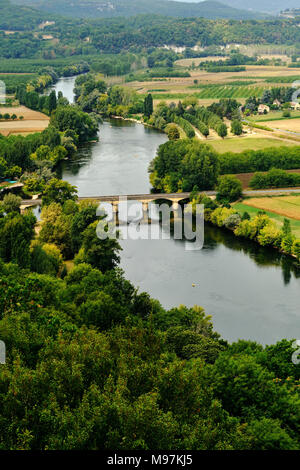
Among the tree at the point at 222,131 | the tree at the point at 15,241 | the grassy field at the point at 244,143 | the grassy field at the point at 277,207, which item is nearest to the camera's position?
the tree at the point at 15,241

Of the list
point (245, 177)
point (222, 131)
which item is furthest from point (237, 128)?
point (245, 177)

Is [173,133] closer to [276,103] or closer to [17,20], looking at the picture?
[276,103]

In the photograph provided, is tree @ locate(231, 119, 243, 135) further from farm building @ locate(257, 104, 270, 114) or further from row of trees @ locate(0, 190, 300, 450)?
row of trees @ locate(0, 190, 300, 450)

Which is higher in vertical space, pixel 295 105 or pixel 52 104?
pixel 52 104

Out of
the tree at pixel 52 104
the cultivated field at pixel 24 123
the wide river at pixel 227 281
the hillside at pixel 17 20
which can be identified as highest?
the hillside at pixel 17 20

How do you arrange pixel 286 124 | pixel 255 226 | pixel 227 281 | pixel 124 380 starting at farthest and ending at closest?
pixel 286 124, pixel 255 226, pixel 227 281, pixel 124 380

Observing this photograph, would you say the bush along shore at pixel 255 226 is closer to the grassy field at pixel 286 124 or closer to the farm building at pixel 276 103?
the grassy field at pixel 286 124

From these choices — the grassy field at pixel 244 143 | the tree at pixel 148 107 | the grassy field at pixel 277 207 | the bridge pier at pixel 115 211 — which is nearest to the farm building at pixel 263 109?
the tree at pixel 148 107
